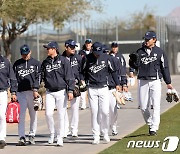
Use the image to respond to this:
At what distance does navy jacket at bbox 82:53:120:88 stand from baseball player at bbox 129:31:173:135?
670 millimetres

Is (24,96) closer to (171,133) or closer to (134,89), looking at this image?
(171,133)

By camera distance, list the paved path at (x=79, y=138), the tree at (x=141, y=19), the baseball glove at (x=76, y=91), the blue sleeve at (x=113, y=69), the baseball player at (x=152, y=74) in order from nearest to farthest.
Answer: the paved path at (x=79, y=138) → the blue sleeve at (x=113, y=69) → the baseball player at (x=152, y=74) → the baseball glove at (x=76, y=91) → the tree at (x=141, y=19)

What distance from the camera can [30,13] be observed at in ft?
120

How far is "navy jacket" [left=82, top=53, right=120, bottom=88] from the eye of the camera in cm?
1580

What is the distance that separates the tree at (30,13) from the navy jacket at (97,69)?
14.4 m

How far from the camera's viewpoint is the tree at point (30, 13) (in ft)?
109

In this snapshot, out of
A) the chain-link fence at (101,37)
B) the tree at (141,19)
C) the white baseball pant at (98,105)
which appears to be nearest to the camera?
the white baseball pant at (98,105)

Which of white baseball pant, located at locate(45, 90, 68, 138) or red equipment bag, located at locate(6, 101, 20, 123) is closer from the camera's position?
white baseball pant, located at locate(45, 90, 68, 138)

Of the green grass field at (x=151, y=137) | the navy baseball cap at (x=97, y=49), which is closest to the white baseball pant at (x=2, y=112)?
the navy baseball cap at (x=97, y=49)

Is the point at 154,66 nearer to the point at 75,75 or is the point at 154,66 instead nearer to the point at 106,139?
the point at 106,139

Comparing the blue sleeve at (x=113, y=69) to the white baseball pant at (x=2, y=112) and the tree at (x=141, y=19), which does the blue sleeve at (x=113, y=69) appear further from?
the tree at (x=141, y=19)

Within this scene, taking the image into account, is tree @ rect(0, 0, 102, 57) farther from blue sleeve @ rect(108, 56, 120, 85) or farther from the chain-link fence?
blue sleeve @ rect(108, 56, 120, 85)

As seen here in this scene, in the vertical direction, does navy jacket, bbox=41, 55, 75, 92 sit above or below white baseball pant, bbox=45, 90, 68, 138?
above

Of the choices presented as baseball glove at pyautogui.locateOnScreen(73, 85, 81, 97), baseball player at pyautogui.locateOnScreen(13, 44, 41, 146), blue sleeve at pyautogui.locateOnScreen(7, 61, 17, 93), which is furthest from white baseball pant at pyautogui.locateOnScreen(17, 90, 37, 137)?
baseball glove at pyautogui.locateOnScreen(73, 85, 81, 97)
